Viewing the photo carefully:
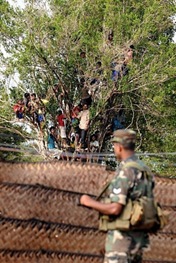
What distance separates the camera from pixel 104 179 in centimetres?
830

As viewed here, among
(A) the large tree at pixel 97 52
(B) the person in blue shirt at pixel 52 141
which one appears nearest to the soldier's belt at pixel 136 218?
(B) the person in blue shirt at pixel 52 141

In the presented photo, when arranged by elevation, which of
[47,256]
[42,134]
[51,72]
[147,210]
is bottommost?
[47,256]

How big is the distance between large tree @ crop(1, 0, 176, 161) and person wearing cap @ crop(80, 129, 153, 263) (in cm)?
1536

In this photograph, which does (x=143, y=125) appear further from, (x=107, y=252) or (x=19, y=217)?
(x=107, y=252)

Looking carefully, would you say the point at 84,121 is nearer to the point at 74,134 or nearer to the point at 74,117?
the point at 74,117

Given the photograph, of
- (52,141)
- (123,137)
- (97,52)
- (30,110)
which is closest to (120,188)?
(123,137)

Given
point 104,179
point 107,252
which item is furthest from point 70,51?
point 107,252

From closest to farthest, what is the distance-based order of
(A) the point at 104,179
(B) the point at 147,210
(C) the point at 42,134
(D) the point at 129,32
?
1. (B) the point at 147,210
2. (A) the point at 104,179
3. (C) the point at 42,134
4. (D) the point at 129,32

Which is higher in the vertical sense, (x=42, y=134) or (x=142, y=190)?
(x=42, y=134)

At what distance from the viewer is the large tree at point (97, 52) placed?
22266mm

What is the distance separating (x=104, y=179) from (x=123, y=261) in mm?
3142

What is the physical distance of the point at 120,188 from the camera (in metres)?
5.05

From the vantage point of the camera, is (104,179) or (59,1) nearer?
(104,179)

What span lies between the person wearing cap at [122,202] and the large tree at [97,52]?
50.4 ft
